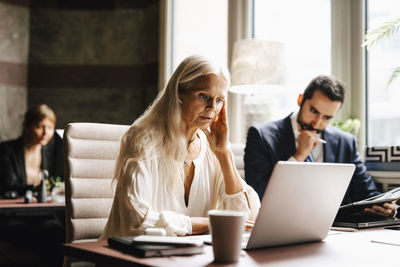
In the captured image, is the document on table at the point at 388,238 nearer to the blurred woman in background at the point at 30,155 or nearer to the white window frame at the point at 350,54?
the white window frame at the point at 350,54

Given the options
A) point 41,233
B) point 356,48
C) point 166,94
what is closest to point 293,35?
point 356,48

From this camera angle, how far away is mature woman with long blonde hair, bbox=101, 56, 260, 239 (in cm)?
154

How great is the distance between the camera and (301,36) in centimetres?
349

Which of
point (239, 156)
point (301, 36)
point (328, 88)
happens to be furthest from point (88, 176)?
point (301, 36)

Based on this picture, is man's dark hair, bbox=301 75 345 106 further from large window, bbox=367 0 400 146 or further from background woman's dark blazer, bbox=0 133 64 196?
background woman's dark blazer, bbox=0 133 64 196

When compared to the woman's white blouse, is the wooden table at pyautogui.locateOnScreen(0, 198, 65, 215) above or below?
below

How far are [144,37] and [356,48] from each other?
109 inches

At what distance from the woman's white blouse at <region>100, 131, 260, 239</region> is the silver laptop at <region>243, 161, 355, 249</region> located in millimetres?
350

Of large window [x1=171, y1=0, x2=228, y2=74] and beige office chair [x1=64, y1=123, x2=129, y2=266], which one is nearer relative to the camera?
beige office chair [x1=64, y1=123, x2=129, y2=266]

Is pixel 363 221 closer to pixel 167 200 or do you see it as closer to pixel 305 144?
pixel 167 200

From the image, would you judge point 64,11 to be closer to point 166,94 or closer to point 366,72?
point 366,72

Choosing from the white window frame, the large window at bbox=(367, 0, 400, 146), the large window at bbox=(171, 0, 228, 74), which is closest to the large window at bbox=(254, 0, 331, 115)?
the white window frame

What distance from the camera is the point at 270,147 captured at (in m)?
2.59

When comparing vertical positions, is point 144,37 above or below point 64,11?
below
